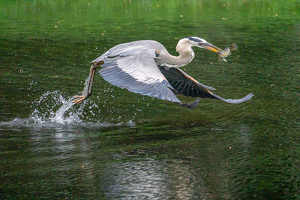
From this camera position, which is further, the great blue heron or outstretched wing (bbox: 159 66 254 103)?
outstretched wing (bbox: 159 66 254 103)

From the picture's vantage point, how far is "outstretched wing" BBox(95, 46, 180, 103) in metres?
6.12

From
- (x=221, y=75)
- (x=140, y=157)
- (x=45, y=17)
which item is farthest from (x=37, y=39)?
(x=140, y=157)

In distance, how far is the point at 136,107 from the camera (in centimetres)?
838

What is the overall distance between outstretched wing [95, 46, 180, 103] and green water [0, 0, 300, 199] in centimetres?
79

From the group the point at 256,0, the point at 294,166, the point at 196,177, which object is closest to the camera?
the point at 196,177

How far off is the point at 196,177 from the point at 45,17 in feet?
48.9

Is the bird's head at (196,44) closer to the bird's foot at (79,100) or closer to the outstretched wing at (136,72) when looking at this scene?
the outstretched wing at (136,72)

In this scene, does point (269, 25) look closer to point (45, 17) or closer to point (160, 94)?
point (45, 17)

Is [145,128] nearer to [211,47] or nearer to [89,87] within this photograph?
[89,87]

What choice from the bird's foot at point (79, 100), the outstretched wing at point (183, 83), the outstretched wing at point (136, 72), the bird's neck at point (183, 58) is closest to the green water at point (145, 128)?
the bird's foot at point (79, 100)

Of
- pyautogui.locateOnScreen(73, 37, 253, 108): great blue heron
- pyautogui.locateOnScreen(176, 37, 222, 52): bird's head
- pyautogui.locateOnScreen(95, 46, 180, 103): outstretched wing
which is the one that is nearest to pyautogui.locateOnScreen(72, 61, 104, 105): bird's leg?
pyautogui.locateOnScreen(73, 37, 253, 108): great blue heron

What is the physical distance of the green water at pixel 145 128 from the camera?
17.4ft

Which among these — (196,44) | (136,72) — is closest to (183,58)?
(196,44)

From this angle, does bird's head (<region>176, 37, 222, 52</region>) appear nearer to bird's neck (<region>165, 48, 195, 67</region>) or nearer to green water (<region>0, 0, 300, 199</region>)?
bird's neck (<region>165, 48, 195, 67</region>)
